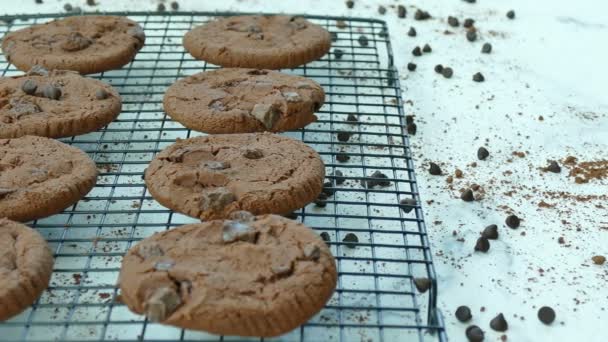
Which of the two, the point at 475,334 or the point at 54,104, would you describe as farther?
the point at 54,104

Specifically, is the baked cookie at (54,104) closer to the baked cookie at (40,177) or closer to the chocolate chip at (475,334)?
the baked cookie at (40,177)

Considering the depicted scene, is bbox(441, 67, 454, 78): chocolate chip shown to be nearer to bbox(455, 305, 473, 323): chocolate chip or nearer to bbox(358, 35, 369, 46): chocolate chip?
bbox(358, 35, 369, 46): chocolate chip

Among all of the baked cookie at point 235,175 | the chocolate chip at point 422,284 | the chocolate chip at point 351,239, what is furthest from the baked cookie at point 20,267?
the chocolate chip at point 422,284

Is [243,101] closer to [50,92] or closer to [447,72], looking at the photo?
[50,92]

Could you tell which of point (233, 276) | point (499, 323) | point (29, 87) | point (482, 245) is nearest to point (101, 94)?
point (29, 87)

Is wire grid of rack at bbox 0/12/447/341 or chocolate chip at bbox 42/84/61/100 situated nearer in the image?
wire grid of rack at bbox 0/12/447/341

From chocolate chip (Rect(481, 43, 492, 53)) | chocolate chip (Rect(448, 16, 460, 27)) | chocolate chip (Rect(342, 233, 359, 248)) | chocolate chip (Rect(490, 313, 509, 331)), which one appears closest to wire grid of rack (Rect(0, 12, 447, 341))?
chocolate chip (Rect(342, 233, 359, 248))
